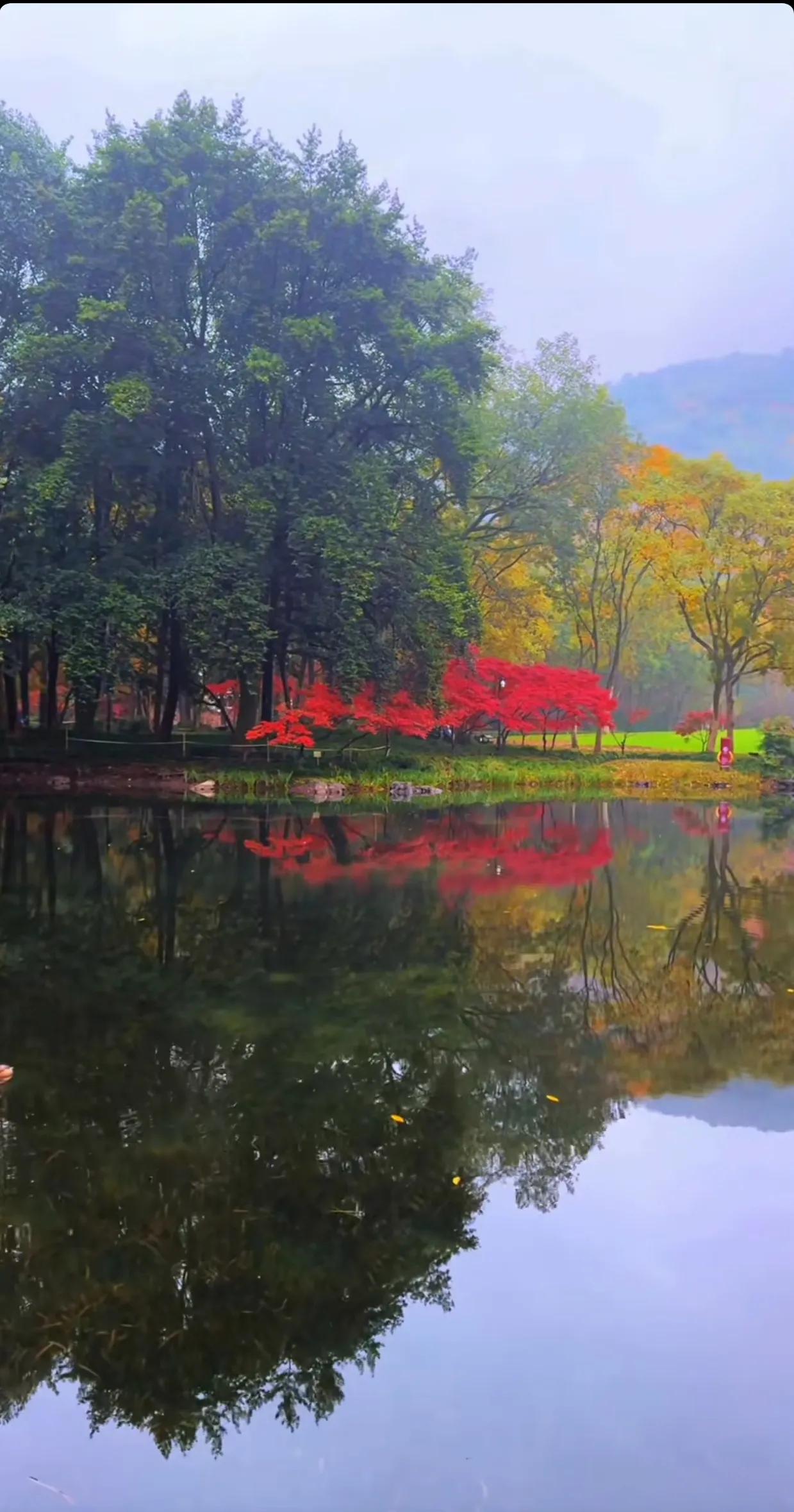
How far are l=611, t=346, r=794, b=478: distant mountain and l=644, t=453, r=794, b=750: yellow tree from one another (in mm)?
81919

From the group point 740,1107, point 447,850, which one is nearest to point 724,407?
point 447,850

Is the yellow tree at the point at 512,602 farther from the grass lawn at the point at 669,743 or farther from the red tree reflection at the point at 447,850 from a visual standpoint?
Result: the red tree reflection at the point at 447,850

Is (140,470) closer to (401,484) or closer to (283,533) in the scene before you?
(283,533)

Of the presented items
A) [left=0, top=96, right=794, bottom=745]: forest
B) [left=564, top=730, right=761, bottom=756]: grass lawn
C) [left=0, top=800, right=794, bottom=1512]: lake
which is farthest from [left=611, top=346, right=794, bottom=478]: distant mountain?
[left=0, top=800, right=794, bottom=1512]: lake

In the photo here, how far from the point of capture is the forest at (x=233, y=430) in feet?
52.2

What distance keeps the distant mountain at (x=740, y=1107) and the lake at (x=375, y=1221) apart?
0.05 feet

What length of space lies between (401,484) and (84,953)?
1509 cm

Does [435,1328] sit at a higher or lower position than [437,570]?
lower

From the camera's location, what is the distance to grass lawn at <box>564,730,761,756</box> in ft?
86.3

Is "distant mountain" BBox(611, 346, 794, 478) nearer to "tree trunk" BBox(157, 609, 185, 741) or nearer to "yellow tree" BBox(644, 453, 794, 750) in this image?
"yellow tree" BBox(644, 453, 794, 750)

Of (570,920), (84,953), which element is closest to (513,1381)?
(84,953)

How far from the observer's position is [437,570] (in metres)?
17.6

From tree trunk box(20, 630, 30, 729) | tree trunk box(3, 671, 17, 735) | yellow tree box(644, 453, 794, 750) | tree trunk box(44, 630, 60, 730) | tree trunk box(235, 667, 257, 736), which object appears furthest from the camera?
yellow tree box(644, 453, 794, 750)

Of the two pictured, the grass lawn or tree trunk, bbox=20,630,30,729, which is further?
the grass lawn
